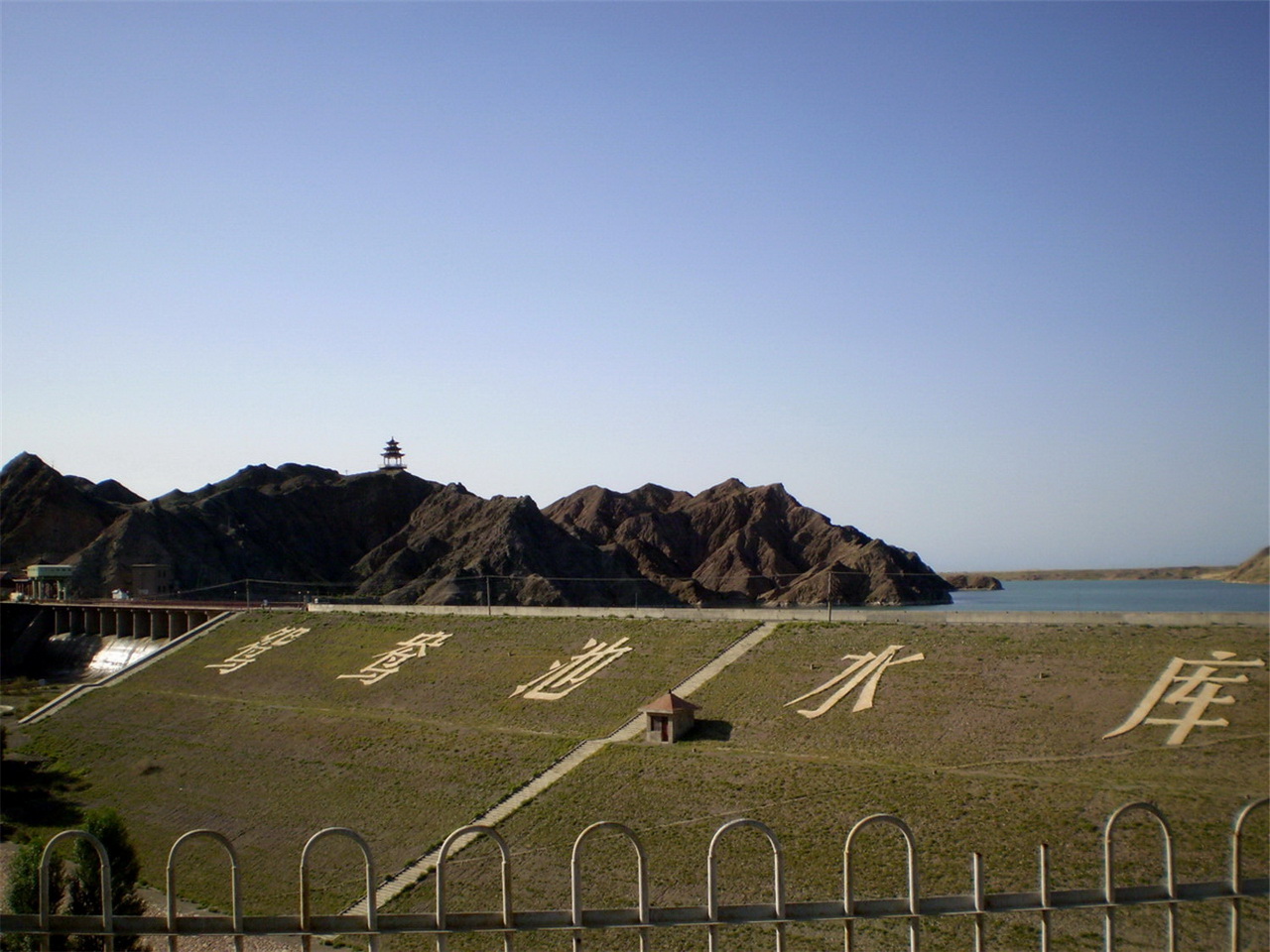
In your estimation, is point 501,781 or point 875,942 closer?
point 875,942

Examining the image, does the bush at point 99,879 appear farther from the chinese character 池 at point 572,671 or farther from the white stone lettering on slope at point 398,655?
the white stone lettering on slope at point 398,655

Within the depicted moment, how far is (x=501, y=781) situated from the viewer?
28.7m

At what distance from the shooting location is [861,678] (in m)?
30.8

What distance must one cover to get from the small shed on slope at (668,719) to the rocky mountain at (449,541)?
5677 cm

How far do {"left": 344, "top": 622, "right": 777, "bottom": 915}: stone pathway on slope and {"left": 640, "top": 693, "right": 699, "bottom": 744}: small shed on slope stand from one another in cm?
111

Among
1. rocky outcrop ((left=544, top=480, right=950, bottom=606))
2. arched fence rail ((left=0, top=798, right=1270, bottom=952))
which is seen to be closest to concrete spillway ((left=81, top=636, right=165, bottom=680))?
rocky outcrop ((left=544, top=480, right=950, bottom=606))

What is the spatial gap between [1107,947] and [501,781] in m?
24.1

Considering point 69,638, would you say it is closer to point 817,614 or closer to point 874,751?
point 817,614

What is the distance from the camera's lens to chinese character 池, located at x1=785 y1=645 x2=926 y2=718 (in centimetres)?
2934

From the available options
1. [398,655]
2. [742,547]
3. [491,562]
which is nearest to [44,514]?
[491,562]

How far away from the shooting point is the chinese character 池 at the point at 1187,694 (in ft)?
78.2

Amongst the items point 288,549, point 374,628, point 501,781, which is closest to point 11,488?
point 288,549

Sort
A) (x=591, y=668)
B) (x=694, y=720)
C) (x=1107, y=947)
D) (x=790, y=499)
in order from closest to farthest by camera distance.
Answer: (x=1107, y=947), (x=694, y=720), (x=591, y=668), (x=790, y=499)

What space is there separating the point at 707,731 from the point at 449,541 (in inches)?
3275
